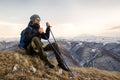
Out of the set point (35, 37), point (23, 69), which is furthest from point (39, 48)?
point (23, 69)

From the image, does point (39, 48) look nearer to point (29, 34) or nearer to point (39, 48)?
point (39, 48)

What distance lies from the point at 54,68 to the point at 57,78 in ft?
3.85

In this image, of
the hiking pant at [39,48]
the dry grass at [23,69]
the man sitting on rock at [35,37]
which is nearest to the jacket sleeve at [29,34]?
the man sitting on rock at [35,37]

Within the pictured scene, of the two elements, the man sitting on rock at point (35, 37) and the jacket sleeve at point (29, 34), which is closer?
the man sitting on rock at point (35, 37)

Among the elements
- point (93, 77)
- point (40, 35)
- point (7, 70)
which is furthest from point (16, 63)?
point (93, 77)

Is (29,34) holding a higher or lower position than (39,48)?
higher

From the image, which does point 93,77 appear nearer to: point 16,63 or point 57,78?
point 57,78

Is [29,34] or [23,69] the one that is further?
[29,34]

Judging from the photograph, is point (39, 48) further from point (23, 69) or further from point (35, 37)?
point (23, 69)

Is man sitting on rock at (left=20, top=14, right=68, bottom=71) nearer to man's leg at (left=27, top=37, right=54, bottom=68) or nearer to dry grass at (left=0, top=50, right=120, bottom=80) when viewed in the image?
man's leg at (left=27, top=37, right=54, bottom=68)

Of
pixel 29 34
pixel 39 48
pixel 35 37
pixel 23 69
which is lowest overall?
pixel 23 69

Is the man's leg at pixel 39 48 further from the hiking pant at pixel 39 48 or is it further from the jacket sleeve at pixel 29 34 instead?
the jacket sleeve at pixel 29 34

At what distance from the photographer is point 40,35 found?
1692 cm

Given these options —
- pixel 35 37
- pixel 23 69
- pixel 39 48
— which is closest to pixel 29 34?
pixel 35 37
